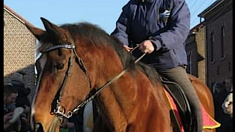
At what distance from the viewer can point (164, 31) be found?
18.0 feet

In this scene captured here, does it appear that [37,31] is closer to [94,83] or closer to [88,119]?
Answer: [94,83]

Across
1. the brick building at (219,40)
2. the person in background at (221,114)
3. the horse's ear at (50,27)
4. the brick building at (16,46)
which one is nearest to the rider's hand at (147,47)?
the horse's ear at (50,27)

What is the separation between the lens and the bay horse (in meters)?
4.26

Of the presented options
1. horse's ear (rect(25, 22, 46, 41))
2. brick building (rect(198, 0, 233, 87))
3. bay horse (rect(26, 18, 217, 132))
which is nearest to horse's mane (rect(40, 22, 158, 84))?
bay horse (rect(26, 18, 217, 132))

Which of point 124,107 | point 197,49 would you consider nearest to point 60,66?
point 124,107

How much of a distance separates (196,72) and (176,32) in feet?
147

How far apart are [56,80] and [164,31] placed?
64.9 inches

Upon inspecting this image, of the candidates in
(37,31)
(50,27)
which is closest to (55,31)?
(50,27)

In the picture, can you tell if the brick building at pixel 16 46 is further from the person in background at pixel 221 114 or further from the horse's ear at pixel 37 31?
the horse's ear at pixel 37 31

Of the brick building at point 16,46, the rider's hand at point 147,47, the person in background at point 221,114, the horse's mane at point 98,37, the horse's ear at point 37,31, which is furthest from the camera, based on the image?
the brick building at point 16,46

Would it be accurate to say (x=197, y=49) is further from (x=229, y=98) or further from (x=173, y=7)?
(x=173, y=7)

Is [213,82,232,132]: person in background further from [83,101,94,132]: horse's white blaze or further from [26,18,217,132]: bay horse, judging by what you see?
[26,18,217,132]: bay horse

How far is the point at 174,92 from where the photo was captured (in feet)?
18.1

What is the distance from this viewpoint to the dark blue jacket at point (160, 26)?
5.43 metres
